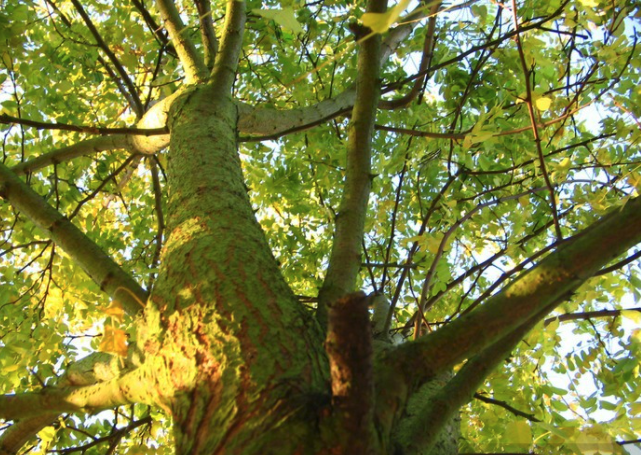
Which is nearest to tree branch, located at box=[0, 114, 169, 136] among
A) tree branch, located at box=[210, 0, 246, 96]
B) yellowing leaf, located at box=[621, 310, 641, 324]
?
tree branch, located at box=[210, 0, 246, 96]

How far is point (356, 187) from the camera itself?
Result: 1.70m

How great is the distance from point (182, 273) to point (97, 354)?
2.34 ft

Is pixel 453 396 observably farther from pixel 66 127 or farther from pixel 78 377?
pixel 66 127

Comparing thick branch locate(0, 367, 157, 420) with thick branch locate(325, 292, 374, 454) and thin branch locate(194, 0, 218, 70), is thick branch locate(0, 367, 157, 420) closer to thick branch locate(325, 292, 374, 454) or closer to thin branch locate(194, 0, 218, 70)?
thick branch locate(325, 292, 374, 454)

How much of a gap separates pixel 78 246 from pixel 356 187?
3.39ft

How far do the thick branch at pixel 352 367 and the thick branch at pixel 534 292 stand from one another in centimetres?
19

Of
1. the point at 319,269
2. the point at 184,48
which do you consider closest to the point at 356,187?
the point at 184,48

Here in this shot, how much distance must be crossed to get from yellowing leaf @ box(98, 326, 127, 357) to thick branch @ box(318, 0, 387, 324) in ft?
1.64

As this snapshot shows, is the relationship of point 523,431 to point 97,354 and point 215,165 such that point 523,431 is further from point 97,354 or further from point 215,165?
point 97,354

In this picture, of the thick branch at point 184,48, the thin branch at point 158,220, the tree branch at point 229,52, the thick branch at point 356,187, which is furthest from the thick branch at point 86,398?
the thick branch at point 184,48

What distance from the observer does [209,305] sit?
1049 millimetres

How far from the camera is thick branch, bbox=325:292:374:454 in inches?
27.3

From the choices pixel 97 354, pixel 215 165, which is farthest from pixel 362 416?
pixel 97 354

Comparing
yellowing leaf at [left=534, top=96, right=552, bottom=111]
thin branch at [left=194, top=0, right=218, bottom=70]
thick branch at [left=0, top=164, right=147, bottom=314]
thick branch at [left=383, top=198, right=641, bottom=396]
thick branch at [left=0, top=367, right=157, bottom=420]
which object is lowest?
thick branch at [left=0, top=367, right=157, bottom=420]
